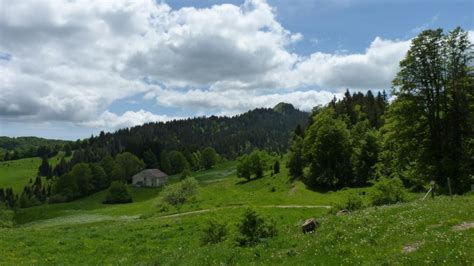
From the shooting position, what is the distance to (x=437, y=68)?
4203 centimetres

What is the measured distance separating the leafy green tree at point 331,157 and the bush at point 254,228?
63363 millimetres

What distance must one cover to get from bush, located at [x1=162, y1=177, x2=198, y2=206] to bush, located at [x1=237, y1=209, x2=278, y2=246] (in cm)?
4164

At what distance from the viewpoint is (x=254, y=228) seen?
21.0 m

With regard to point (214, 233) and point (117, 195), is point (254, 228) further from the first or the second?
point (117, 195)

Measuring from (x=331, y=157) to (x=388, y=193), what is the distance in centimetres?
5217

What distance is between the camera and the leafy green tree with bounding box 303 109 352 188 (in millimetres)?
83250

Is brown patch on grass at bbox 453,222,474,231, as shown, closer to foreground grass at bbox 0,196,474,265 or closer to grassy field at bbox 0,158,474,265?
grassy field at bbox 0,158,474,265

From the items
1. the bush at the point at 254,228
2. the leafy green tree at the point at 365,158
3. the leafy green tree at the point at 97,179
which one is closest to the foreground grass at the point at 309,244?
the bush at the point at 254,228

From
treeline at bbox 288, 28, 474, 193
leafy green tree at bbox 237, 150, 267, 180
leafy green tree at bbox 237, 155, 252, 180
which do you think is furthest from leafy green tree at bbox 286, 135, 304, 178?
treeline at bbox 288, 28, 474, 193

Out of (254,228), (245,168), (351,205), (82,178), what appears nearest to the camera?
(254,228)

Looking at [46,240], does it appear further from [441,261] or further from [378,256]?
[441,261]

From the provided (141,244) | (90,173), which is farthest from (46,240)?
(90,173)

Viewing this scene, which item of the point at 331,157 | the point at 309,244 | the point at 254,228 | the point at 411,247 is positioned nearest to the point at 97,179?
the point at 331,157

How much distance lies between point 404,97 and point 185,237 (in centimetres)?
2874
